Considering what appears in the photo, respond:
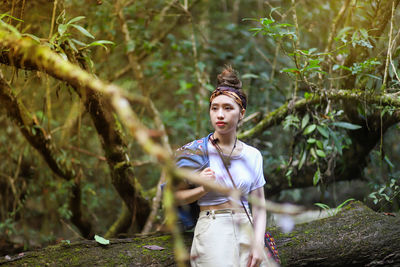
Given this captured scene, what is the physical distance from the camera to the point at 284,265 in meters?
2.52

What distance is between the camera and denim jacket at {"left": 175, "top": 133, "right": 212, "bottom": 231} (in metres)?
2.23

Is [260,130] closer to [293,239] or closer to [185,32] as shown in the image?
[293,239]

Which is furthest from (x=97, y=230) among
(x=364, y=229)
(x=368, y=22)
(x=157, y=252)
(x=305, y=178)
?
(x=368, y=22)

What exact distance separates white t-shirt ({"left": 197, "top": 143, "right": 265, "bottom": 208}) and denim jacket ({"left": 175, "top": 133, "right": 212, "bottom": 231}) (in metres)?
0.06

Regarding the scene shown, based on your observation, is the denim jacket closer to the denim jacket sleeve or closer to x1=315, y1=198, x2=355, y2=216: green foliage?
the denim jacket sleeve

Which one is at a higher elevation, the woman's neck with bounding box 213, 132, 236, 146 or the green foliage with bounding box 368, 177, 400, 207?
the woman's neck with bounding box 213, 132, 236, 146

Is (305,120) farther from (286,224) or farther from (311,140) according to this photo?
(286,224)

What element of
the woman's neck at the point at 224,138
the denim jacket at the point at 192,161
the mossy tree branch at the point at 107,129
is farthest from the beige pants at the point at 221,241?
the mossy tree branch at the point at 107,129

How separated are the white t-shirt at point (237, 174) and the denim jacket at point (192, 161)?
0.19 ft

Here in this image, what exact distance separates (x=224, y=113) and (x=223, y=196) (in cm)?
56

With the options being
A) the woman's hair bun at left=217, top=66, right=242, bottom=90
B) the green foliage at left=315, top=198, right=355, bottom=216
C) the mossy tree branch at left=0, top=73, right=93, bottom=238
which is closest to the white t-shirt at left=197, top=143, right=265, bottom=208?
the woman's hair bun at left=217, top=66, right=242, bottom=90

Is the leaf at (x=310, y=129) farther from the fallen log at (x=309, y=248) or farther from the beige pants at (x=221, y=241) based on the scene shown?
the beige pants at (x=221, y=241)

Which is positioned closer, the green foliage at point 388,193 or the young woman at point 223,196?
the young woman at point 223,196

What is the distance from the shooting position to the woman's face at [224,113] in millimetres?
2312
